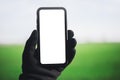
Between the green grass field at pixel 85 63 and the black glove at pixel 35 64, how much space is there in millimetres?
19

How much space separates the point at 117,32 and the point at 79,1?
165 millimetres

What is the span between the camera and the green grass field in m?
1.66

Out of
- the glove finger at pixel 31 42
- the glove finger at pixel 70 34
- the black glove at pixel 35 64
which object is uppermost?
the glove finger at pixel 70 34

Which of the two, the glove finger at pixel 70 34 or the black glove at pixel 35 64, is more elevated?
the glove finger at pixel 70 34

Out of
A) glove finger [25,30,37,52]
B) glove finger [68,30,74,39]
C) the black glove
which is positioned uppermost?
glove finger [68,30,74,39]

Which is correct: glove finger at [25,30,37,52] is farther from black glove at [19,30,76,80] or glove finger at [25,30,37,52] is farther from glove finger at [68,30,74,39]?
glove finger at [68,30,74,39]

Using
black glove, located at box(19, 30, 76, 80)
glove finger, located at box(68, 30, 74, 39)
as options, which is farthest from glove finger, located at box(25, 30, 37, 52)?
glove finger, located at box(68, 30, 74, 39)

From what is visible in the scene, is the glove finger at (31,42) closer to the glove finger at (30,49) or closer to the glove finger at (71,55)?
the glove finger at (30,49)

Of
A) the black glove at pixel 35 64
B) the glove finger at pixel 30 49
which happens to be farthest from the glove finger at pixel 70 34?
the glove finger at pixel 30 49

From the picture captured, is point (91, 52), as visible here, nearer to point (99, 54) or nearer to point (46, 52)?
point (99, 54)

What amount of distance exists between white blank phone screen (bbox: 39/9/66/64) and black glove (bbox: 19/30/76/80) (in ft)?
0.08

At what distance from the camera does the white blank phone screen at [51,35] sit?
1.61 meters

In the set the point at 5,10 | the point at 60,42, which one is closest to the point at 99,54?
the point at 60,42

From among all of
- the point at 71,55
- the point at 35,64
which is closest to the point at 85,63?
the point at 71,55
